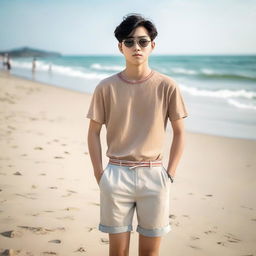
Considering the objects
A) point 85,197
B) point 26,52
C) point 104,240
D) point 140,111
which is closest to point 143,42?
point 140,111

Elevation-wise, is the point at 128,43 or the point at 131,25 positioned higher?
the point at 131,25

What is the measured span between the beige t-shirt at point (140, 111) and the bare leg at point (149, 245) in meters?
0.53

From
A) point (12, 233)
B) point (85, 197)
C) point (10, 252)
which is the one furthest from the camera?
point (85, 197)

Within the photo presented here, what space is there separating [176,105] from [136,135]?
1.04ft

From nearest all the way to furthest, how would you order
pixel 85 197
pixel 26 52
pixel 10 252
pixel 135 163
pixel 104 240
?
pixel 135 163, pixel 10 252, pixel 104 240, pixel 85 197, pixel 26 52

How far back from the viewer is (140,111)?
7.33 feet

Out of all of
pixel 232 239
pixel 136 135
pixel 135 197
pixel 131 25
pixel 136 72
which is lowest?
pixel 232 239

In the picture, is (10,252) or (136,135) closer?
(136,135)

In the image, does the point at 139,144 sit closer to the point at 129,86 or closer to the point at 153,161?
the point at 153,161

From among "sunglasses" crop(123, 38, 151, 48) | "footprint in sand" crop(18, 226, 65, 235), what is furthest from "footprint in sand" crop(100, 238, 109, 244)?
"sunglasses" crop(123, 38, 151, 48)

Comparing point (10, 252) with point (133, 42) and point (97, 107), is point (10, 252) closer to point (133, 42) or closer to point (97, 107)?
point (97, 107)

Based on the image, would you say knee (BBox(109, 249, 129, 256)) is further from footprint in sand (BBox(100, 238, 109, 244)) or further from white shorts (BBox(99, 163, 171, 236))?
footprint in sand (BBox(100, 238, 109, 244))

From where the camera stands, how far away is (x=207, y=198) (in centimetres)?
495

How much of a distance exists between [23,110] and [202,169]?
652 centimetres
